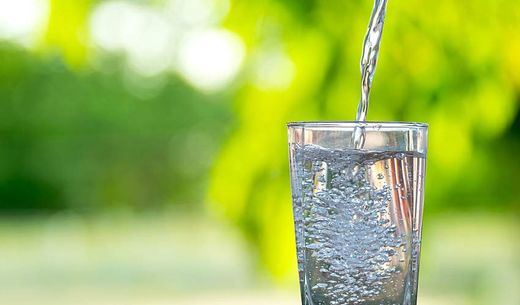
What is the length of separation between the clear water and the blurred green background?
0.97 metres

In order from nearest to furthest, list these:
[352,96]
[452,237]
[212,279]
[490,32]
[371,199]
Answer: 1. [371,199]
2. [352,96]
3. [490,32]
4. [212,279]
5. [452,237]

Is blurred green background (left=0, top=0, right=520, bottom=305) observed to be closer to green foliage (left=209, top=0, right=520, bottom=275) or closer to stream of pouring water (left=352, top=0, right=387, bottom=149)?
green foliage (left=209, top=0, right=520, bottom=275)

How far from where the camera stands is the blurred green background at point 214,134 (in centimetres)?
190

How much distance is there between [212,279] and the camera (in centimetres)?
1188

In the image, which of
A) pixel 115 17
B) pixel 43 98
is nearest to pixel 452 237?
pixel 43 98

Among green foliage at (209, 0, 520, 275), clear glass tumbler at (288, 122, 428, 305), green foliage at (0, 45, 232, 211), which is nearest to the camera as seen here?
clear glass tumbler at (288, 122, 428, 305)

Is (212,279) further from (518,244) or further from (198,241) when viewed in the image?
(518,244)

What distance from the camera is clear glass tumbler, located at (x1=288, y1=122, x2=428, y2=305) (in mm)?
815

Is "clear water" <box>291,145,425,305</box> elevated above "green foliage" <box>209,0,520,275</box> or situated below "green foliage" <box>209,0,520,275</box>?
below

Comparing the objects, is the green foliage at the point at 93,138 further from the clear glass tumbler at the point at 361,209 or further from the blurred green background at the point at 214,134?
the clear glass tumbler at the point at 361,209

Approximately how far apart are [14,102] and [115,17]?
10.8 metres

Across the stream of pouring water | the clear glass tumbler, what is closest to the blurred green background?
the stream of pouring water

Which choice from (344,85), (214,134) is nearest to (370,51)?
(344,85)

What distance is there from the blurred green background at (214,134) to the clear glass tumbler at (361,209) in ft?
3.19
